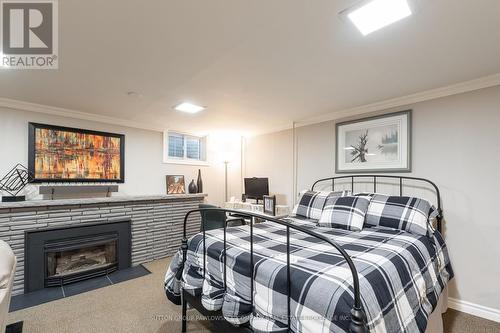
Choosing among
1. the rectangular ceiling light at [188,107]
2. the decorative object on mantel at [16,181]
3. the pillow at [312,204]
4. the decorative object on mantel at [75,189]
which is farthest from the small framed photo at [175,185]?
the pillow at [312,204]

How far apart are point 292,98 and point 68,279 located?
11.3 feet

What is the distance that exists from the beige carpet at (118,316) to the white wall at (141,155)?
161 centimetres

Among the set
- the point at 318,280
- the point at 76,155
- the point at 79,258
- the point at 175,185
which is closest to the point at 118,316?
the point at 79,258

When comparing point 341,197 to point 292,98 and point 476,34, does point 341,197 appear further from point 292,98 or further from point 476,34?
point 476,34

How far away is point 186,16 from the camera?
1.44 metres

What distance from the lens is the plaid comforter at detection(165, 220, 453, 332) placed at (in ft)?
A: 3.76

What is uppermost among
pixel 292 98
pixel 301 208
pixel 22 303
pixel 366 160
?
pixel 292 98

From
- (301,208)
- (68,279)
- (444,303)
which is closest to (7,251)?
(68,279)

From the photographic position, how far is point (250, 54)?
6.15 ft

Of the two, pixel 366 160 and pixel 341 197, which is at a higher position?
pixel 366 160

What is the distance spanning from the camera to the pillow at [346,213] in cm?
243

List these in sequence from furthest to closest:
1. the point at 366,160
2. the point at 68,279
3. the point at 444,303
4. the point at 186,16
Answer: the point at 366,160
the point at 68,279
the point at 444,303
the point at 186,16

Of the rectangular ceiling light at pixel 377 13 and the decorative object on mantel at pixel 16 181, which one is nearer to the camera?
the rectangular ceiling light at pixel 377 13

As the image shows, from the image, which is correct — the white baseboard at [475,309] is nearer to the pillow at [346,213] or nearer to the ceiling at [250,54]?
the pillow at [346,213]
